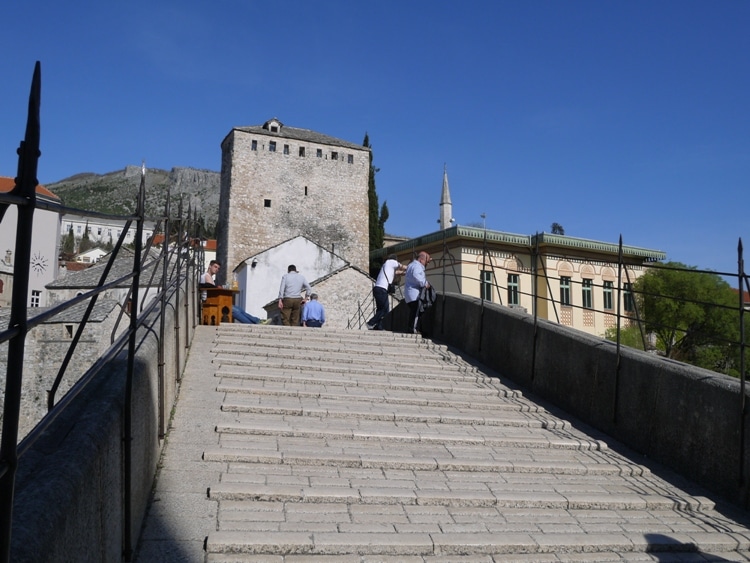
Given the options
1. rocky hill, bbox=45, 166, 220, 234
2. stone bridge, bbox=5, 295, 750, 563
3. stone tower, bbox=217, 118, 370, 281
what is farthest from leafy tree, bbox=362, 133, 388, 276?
rocky hill, bbox=45, 166, 220, 234

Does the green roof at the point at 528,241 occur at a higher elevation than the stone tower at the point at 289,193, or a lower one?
lower

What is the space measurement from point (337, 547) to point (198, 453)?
1.77 meters

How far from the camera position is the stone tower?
51500 mm

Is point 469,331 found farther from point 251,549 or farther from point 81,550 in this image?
point 81,550

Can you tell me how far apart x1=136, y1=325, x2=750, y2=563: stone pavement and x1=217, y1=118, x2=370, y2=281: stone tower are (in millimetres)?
42890

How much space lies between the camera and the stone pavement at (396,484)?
14.3ft

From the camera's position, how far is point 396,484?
5.39 meters

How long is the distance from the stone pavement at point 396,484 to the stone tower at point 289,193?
141ft

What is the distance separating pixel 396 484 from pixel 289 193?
49459 millimetres

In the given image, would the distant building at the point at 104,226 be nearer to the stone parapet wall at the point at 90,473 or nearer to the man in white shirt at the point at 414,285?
the stone parapet wall at the point at 90,473

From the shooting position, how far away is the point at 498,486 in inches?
221

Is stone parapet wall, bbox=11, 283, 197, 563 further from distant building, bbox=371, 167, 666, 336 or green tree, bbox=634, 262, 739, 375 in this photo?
green tree, bbox=634, 262, 739, 375

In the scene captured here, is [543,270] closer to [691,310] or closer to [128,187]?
[691,310]

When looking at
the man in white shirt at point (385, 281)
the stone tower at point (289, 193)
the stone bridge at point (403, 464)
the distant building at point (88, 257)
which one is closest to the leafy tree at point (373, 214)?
the stone tower at point (289, 193)
